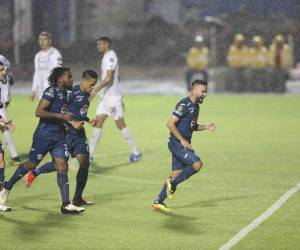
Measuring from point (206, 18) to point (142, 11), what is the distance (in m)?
3.48

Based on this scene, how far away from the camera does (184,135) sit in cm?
1174

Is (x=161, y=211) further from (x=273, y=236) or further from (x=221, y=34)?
(x=221, y=34)

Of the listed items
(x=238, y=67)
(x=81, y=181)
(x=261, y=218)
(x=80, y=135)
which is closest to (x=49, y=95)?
(x=80, y=135)

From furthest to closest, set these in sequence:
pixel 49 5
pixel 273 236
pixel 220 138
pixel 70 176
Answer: pixel 49 5
pixel 220 138
pixel 70 176
pixel 273 236

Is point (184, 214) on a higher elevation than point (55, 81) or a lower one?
lower

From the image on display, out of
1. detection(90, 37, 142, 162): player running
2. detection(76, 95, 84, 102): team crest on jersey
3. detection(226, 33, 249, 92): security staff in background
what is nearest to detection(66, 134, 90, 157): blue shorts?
detection(76, 95, 84, 102): team crest on jersey

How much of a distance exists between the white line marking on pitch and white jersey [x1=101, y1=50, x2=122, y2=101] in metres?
4.20

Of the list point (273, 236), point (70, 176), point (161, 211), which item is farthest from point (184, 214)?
point (70, 176)

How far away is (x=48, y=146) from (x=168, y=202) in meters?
1.96

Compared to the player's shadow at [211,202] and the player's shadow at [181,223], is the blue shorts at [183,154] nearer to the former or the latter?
the player's shadow at [181,223]

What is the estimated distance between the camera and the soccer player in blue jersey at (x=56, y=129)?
11492 millimetres

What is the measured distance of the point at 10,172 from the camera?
15484mm

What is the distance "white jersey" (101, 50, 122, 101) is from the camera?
16.5 m

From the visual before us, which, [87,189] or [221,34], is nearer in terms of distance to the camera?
[87,189]
